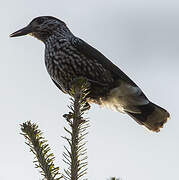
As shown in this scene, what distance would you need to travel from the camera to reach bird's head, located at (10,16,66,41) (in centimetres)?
504

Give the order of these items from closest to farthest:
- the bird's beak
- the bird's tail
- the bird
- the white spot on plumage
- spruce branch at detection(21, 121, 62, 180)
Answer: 1. spruce branch at detection(21, 121, 62, 180)
2. the bird
3. the white spot on plumage
4. the bird's tail
5. the bird's beak

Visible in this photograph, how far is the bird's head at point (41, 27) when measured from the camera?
5.04m

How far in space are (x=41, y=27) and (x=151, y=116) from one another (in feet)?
5.95

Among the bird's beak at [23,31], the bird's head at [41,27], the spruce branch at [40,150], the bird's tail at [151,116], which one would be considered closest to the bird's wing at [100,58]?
the bird's tail at [151,116]

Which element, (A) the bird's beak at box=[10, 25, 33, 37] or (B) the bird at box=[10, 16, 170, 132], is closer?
(B) the bird at box=[10, 16, 170, 132]

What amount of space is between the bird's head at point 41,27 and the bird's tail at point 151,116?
1.47 meters

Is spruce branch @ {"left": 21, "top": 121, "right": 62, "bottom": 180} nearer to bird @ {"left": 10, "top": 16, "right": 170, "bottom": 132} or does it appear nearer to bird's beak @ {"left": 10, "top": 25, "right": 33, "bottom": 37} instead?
bird @ {"left": 10, "top": 16, "right": 170, "bottom": 132}

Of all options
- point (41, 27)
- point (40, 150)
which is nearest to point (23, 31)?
point (41, 27)

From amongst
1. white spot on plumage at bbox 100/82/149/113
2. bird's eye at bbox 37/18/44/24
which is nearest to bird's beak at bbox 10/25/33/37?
bird's eye at bbox 37/18/44/24

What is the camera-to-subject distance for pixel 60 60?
4.18m

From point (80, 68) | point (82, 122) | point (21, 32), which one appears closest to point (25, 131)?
point (82, 122)

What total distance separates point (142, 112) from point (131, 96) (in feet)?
0.81

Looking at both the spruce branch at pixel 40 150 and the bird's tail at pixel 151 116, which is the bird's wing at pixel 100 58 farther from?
the spruce branch at pixel 40 150

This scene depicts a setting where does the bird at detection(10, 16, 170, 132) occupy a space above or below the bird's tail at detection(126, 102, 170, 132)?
above
